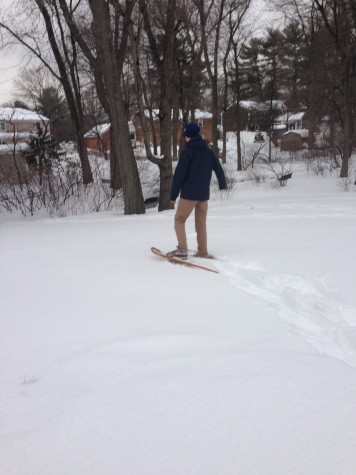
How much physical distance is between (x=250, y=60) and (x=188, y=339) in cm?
4492

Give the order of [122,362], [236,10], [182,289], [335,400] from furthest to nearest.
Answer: [236,10] < [182,289] < [122,362] < [335,400]

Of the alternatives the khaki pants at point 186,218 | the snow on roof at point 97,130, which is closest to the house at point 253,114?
the snow on roof at point 97,130

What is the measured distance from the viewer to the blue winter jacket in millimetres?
4902

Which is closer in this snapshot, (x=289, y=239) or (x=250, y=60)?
(x=289, y=239)

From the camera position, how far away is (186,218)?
5.16 meters

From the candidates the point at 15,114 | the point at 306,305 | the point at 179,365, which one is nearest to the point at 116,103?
the point at 306,305

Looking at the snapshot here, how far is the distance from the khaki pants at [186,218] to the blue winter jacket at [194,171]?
0.33ft

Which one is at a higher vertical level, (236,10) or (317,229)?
(236,10)

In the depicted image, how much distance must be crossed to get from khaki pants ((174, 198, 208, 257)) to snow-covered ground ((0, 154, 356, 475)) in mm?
307

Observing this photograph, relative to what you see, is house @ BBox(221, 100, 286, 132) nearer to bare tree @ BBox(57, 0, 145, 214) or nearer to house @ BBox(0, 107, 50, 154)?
house @ BBox(0, 107, 50, 154)

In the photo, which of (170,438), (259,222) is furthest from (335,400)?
(259,222)

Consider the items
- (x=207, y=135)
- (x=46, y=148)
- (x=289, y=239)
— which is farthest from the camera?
(x=207, y=135)

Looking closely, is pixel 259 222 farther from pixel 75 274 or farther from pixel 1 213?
pixel 1 213

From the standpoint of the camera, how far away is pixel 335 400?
221 centimetres
